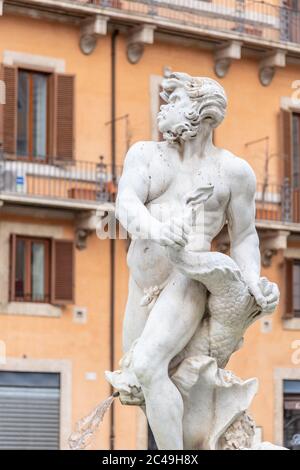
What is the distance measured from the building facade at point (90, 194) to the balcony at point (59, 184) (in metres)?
0.02

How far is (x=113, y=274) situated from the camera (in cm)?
2967

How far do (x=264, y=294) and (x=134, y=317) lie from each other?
63cm

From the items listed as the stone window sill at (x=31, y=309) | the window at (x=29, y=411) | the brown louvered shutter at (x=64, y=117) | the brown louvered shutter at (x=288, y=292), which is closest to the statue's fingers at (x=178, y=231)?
the window at (x=29, y=411)

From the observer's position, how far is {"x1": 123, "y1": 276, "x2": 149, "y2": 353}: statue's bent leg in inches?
343

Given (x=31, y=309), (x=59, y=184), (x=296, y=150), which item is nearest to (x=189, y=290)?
(x=31, y=309)

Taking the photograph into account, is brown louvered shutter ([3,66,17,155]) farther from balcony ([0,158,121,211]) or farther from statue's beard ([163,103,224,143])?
statue's beard ([163,103,224,143])

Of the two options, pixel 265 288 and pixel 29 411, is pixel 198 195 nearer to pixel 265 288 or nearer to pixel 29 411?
pixel 265 288

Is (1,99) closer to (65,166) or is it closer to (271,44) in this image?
(65,166)

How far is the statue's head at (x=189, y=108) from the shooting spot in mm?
8719

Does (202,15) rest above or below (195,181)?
above

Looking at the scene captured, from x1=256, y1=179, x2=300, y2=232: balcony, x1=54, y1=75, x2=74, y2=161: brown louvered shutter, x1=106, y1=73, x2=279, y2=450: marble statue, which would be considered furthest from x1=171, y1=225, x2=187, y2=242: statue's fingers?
x1=256, y1=179, x2=300, y2=232: balcony

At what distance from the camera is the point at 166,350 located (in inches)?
333

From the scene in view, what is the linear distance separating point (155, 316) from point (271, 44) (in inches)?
945

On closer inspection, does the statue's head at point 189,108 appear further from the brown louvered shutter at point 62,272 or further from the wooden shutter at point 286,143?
the wooden shutter at point 286,143
